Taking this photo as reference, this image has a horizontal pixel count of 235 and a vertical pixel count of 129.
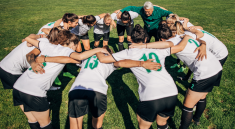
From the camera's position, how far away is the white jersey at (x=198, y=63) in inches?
120

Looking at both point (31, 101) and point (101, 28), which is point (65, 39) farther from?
point (101, 28)

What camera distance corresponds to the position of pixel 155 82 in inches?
101

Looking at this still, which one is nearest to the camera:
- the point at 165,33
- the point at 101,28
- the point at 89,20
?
the point at 165,33

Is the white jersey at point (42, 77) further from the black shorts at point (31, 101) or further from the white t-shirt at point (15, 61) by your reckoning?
the white t-shirt at point (15, 61)

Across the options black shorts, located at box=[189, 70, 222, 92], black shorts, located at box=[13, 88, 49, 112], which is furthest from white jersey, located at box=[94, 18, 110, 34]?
black shorts, located at box=[189, 70, 222, 92]

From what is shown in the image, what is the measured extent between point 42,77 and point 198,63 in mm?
3193

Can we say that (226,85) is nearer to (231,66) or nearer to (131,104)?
(231,66)

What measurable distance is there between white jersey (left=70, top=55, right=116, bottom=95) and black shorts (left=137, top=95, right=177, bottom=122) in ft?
2.51

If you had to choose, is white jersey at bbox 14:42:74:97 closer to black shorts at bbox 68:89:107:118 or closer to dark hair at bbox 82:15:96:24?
black shorts at bbox 68:89:107:118

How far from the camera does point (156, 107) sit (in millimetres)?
2504

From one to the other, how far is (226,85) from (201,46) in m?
3.34

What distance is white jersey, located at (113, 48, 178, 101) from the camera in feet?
8.23

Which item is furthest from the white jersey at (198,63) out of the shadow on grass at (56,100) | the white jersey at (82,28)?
the white jersey at (82,28)

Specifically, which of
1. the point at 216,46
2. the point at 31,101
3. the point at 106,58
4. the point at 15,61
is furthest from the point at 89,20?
the point at 216,46
